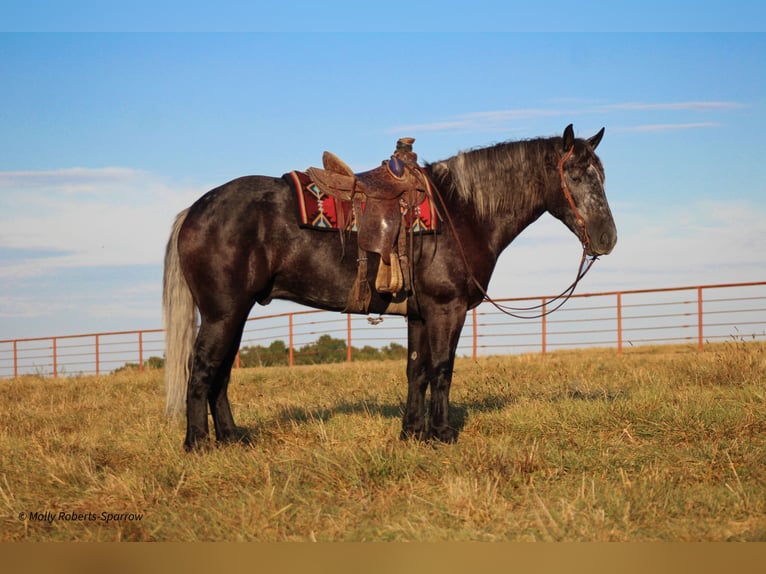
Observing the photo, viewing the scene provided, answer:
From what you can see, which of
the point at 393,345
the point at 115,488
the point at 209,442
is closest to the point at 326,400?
the point at 209,442

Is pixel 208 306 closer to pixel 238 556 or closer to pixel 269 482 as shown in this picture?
pixel 269 482

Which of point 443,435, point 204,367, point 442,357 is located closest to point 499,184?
point 442,357

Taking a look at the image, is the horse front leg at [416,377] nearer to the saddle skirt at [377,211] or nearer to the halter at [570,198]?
the saddle skirt at [377,211]

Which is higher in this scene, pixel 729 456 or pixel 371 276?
pixel 371 276

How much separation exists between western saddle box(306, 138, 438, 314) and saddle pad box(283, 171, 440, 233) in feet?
0.15

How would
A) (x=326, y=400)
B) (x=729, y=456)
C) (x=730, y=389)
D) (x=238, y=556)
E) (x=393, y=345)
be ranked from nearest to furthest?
(x=238, y=556), (x=729, y=456), (x=730, y=389), (x=326, y=400), (x=393, y=345)

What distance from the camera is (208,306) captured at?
19.7ft

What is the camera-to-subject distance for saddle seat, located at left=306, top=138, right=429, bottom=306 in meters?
5.93

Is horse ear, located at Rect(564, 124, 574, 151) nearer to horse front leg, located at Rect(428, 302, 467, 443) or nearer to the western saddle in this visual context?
the western saddle

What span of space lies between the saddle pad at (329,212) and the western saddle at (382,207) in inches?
1.8

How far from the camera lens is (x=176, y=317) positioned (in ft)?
20.9

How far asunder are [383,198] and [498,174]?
1053mm

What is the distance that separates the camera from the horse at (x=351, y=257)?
598 cm

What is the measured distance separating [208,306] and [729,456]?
389 cm
